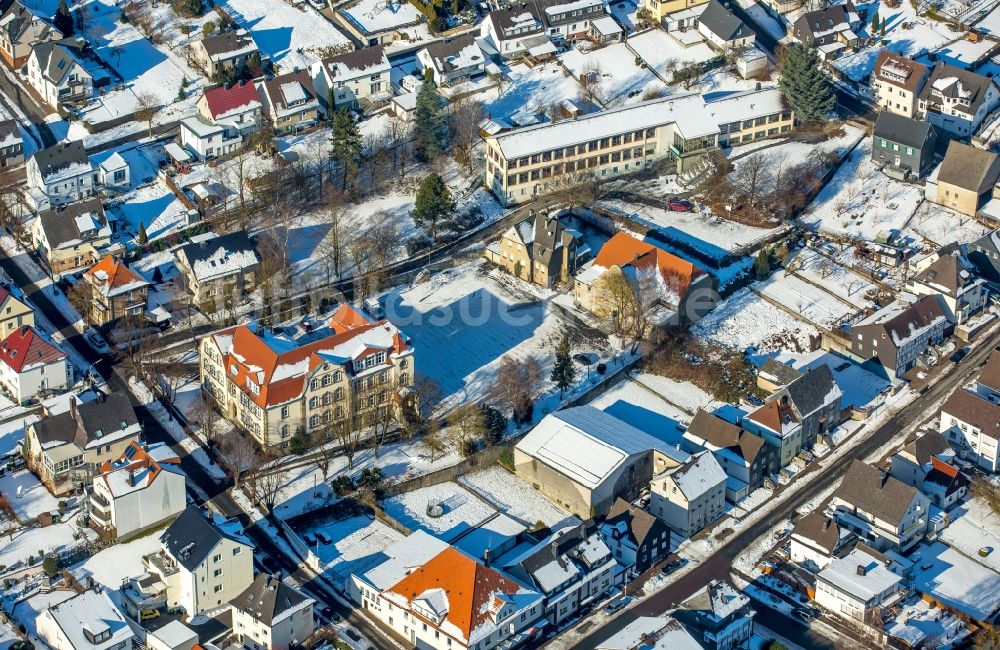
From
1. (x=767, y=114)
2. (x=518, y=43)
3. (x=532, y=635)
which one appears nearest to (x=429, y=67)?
(x=518, y=43)

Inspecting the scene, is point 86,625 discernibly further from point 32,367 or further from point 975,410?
point 975,410

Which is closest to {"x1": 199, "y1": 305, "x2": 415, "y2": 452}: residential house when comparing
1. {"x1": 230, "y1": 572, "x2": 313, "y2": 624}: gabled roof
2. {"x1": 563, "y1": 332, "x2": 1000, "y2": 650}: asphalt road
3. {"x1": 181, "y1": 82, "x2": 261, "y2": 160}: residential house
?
{"x1": 230, "y1": 572, "x2": 313, "y2": 624}: gabled roof

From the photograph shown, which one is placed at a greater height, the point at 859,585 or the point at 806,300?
the point at 806,300

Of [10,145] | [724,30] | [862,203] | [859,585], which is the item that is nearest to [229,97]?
[10,145]

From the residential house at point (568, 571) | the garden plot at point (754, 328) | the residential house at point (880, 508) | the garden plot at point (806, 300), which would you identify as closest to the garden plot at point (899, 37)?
the garden plot at point (806, 300)

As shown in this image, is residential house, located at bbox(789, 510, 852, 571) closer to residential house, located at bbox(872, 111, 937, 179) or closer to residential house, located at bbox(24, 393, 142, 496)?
residential house, located at bbox(24, 393, 142, 496)

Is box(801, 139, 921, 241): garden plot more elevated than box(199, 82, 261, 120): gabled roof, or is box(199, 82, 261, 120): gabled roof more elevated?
box(199, 82, 261, 120): gabled roof

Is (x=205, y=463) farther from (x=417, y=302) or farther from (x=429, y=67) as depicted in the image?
(x=429, y=67)
